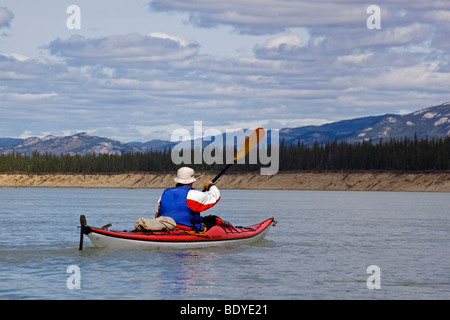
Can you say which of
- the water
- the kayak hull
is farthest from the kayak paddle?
the kayak hull

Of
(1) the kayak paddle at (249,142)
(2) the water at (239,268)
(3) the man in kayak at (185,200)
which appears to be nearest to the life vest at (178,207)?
(3) the man in kayak at (185,200)

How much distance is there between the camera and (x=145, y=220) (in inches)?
1195

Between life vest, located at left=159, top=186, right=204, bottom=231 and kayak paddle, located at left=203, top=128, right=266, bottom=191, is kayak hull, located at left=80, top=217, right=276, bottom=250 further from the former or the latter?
kayak paddle, located at left=203, top=128, right=266, bottom=191

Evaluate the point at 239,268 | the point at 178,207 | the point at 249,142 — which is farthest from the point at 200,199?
the point at 249,142

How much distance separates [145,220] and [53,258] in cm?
387

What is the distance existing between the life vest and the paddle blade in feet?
27.5

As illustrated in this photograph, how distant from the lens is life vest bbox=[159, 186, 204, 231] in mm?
30356

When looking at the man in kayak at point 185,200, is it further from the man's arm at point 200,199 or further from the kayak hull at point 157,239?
the kayak hull at point 157,239

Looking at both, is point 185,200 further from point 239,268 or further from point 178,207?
point 239,268

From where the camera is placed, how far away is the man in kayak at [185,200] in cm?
3005

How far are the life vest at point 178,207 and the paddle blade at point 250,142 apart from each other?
837cm

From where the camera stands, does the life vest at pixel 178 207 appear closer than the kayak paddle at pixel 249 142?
Yes

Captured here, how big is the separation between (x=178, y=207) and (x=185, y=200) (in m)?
0.58

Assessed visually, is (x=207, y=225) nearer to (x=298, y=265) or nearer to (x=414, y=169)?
(x=298, y=265)
